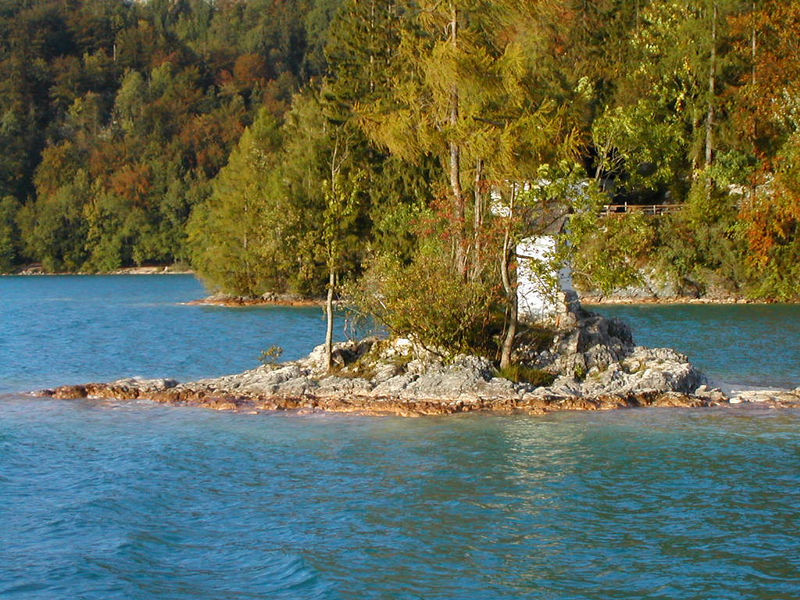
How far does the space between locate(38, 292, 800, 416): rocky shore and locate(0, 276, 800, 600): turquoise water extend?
2.81 ft

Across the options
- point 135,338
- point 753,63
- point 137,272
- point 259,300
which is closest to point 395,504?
point 135,338

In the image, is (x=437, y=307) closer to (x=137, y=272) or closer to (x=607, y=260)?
(x=607, y=260)

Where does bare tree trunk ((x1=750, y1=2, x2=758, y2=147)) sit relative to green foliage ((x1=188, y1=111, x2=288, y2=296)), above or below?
above

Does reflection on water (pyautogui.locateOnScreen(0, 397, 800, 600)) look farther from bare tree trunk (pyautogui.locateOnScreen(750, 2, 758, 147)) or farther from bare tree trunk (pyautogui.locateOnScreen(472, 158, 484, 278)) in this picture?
bare tree trunk (pyautogui.locateOnScreen(750, 2, 758, 147))

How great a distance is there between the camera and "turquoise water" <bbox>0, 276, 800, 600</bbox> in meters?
11.7

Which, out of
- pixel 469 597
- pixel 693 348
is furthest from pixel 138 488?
pixel 693 348

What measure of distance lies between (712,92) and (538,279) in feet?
118

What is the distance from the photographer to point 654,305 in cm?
5262

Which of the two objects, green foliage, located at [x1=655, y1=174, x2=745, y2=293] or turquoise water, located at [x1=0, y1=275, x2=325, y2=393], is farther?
green foliage, located at [x1=655, y1=174, x2=745, y2=293]

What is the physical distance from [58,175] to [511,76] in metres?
127

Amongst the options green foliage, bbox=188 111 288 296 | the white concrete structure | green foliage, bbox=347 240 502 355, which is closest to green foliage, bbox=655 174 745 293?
green foliage, bbox=188 111 288 296

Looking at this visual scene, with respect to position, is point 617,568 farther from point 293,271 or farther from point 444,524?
point 293,271

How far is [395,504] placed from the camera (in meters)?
14.6

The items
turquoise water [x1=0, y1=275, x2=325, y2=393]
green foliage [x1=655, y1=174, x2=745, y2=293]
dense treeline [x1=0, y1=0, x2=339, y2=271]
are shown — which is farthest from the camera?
dense treeline [x1=0, y1=0, x2=339, y2=271]
